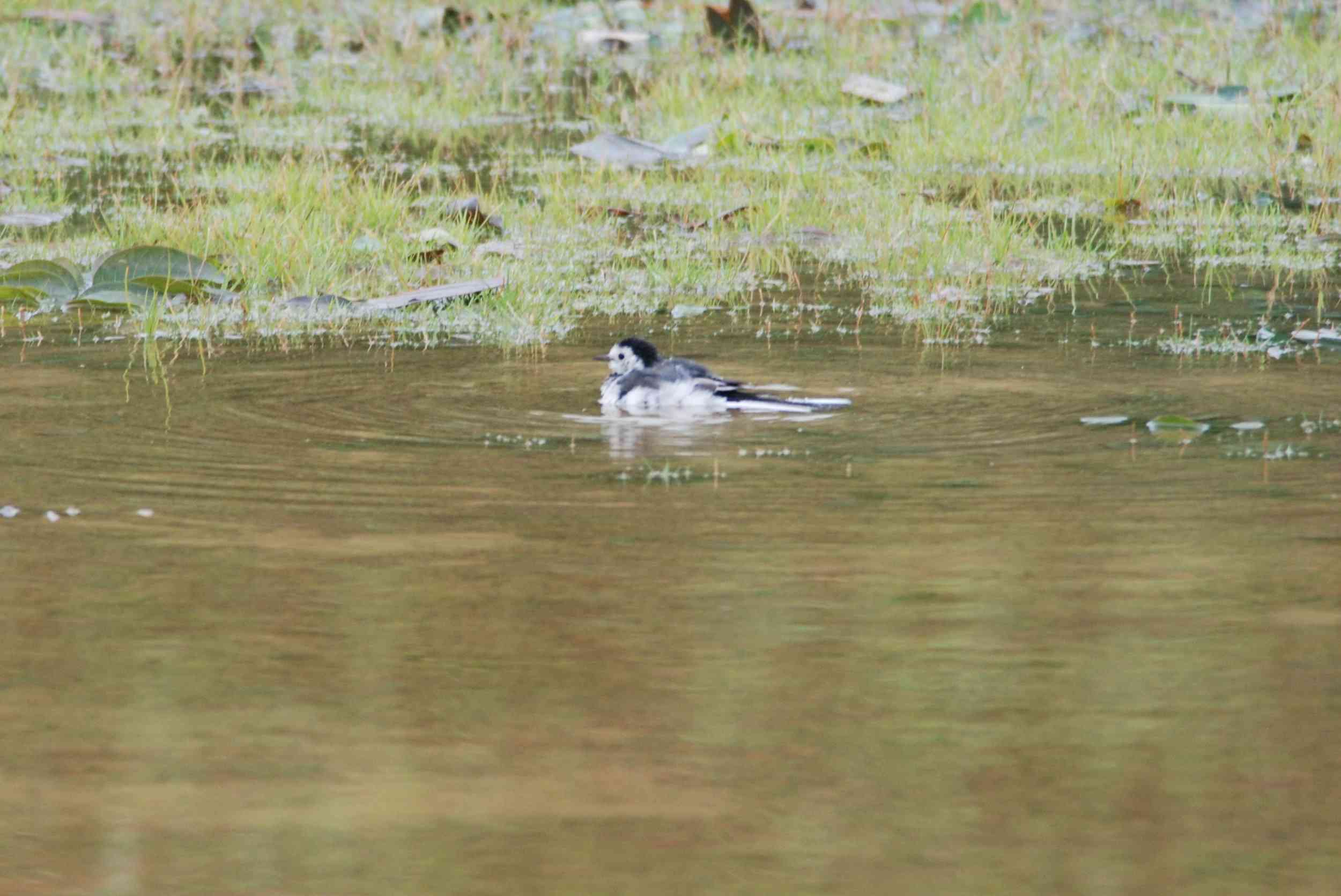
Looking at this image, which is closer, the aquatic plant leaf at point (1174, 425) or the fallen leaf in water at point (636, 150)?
the aquatic plant leaf at point (1174, 425)

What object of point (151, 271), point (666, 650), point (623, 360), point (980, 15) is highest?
point (980, 15)

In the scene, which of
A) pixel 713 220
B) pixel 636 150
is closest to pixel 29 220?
pixel 713 220

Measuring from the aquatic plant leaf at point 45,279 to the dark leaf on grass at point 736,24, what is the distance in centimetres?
797

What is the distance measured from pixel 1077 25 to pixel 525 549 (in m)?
12.7

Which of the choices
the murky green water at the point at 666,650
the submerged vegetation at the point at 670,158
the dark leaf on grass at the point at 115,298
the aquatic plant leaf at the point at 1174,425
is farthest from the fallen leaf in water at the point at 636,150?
the aquatic plant leaf at the point at 1174,425

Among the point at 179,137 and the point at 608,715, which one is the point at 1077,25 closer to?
the point at 179,137

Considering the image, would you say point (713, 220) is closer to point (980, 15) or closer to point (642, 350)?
point (642, 350)

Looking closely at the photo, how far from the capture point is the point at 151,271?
28.4ft

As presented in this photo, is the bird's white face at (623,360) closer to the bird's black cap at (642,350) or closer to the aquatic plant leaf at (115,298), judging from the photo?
the bird's black cap at (642,350)

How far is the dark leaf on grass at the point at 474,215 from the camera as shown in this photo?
32.3 ft

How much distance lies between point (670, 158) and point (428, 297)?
3776mm

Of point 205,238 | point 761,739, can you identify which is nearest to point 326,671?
point 761,739

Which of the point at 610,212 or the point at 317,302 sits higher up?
the point at 610,212

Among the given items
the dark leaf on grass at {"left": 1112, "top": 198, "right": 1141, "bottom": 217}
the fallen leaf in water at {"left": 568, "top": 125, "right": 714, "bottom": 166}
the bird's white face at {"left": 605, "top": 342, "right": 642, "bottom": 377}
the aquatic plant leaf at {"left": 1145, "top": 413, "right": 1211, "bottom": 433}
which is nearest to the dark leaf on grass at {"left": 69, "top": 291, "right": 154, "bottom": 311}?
the bird's white face at {"left": 605, "top": 342, "right": 642, "bottom": 377}
